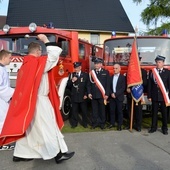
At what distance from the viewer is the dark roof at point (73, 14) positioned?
94.9 ft

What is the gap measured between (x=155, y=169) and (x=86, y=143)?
1.93 meters

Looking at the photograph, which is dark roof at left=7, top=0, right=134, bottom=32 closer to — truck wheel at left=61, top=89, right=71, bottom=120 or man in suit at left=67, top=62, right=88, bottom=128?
truck wheel at left=61, top=89, right=71, bottom=120

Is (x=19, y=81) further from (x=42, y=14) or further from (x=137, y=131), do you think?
(x=42, y=14)

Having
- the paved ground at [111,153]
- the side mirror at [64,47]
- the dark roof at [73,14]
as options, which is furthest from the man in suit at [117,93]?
the dark roof at [73,14]

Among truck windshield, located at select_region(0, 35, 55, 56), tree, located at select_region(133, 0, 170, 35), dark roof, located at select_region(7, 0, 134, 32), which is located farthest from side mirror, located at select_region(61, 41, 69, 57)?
dark roof, located at select_region(7, 0, 134, 32)

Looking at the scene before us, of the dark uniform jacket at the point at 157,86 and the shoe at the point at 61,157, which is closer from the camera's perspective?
the shoe at the point at 61,157

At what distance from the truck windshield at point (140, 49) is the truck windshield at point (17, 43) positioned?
6.34 feet

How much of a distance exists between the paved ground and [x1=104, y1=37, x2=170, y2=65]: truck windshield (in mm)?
2320

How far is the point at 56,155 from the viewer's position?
4801 mm

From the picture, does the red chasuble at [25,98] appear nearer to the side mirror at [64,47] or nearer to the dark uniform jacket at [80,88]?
the dark uniform jacket at [80,88]

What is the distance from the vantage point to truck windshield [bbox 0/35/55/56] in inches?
333

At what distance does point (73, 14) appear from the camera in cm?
3045

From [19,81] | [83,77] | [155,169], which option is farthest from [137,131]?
[19,81]

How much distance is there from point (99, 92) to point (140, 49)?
2.00 m
